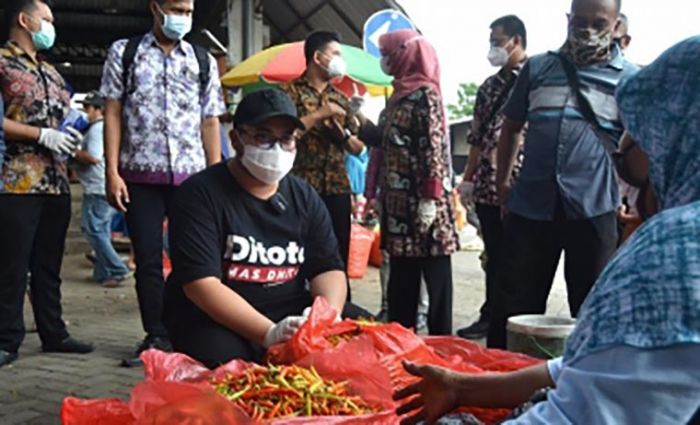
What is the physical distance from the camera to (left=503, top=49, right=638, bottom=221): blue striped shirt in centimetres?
334

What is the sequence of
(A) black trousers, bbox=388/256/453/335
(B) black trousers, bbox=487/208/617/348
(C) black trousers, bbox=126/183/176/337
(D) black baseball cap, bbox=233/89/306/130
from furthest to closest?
(A) black trousers, bbox=388/256/453/335
(C) black trousers, bbox=126/183/176/337
(B) black trousers, bbox=487/208/617/348
(D) black baseball cap, bbox=233/89/306/130

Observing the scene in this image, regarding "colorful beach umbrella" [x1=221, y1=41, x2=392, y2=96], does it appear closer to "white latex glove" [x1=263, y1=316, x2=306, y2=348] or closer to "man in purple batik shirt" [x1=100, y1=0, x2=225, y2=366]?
"man in purple batik shirt" [x1=100, y1=0, x2=225, y2=366]

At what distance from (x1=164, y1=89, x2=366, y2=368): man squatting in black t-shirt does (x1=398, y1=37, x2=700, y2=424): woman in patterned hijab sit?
1.59 meters

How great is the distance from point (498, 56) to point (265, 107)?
2538mm

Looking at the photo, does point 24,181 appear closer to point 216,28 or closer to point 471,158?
point 471,158

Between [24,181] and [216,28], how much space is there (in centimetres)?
1015

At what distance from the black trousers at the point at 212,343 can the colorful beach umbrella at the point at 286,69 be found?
579 cm

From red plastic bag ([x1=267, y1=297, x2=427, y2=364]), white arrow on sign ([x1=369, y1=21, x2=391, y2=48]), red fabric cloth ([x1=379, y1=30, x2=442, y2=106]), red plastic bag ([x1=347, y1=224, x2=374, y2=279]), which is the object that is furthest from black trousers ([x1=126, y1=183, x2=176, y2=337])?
white arrow on sign ([x1=369, y1=21, x2=391, y2=48])

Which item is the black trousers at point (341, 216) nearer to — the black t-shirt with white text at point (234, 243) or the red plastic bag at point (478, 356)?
the black t-shirt with white text at point (234, 243)

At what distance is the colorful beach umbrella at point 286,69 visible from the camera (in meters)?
8.55

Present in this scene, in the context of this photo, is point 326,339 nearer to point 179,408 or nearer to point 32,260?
point 179,408

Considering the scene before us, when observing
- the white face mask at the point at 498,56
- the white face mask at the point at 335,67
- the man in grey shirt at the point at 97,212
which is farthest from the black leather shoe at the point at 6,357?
the white face mask at the point at 498,56

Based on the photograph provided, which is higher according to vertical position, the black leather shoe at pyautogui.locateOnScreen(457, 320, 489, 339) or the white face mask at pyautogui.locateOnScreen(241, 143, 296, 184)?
the white face mask at pyautogui.locateOnScreen(241, 143, 296, 184)

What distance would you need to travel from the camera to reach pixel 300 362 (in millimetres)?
2367
